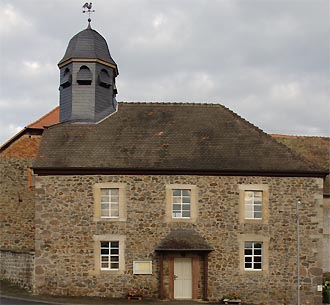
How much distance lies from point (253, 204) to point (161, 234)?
12.5ft

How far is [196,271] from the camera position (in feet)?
63.5

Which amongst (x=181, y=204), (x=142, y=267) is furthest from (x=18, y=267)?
(x=181, y=204)

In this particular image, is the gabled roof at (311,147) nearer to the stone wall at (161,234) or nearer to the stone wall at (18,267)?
the stone wall at (161,234)

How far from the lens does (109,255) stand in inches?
768

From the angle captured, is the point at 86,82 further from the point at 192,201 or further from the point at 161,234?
the point at 161,234

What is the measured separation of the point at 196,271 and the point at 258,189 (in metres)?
3.98

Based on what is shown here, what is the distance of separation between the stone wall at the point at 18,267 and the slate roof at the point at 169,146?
145 inches

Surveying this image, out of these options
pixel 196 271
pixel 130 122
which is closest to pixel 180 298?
pixel 196 271

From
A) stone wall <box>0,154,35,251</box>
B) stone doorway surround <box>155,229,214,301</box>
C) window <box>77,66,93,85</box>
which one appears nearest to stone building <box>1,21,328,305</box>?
stone doorway surround <box>155,229,214,301</box>

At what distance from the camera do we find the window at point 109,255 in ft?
63.9

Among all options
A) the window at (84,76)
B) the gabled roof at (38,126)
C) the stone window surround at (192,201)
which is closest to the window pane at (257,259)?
the stone window surround at (192,201)

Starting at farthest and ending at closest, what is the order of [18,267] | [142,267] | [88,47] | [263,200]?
[88,47]
[18,267]
[263,200]
[142,267]

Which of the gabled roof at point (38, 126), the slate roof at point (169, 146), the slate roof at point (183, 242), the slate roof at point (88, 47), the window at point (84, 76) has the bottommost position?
the slate roof at point (183, 242)

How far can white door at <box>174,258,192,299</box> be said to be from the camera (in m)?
19.4
